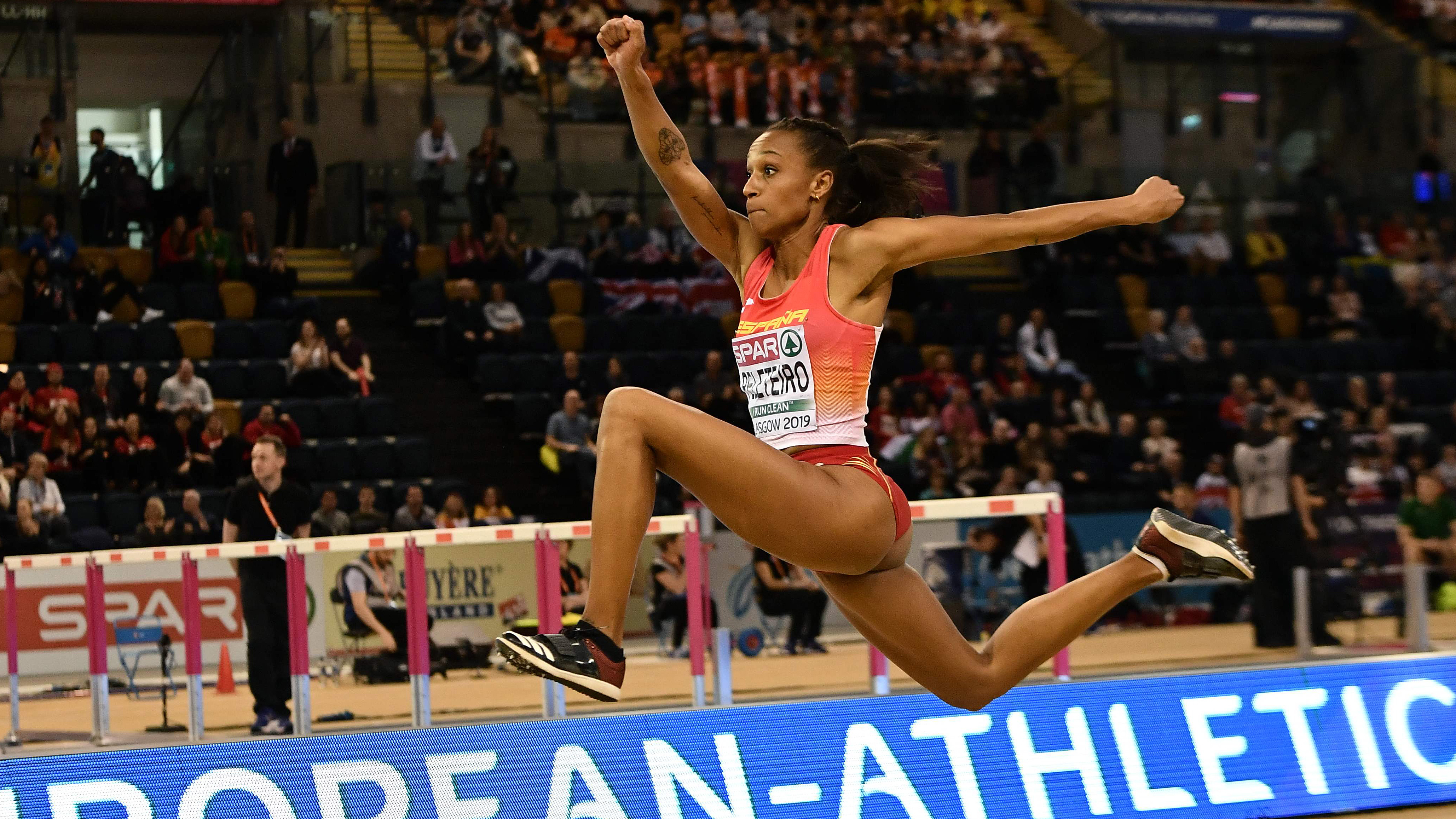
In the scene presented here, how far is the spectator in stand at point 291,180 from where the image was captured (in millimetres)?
16703

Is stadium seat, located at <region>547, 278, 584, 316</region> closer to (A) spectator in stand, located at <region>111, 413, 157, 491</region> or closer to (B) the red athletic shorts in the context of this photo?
(A) spectator in stand, located at <region>111, 413, 157, 491</region>

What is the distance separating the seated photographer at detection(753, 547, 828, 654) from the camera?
11477 millimetres

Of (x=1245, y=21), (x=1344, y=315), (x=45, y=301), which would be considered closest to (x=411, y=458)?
(x=45, y=301)

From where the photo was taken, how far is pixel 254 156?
56.2 feet

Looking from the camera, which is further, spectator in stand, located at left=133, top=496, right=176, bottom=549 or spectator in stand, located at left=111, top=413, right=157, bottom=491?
spectator in stand, located at left=111, top=413, right=157, bottom=491

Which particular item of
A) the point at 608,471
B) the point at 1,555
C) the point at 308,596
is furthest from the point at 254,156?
the point at 608,471

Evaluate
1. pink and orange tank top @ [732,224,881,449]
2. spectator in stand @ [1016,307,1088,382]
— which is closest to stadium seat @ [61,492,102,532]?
spectator in stand @ [1016,307,1088,382]

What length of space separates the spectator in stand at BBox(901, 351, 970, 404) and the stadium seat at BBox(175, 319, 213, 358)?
6264mm

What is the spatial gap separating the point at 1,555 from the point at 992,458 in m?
8.24

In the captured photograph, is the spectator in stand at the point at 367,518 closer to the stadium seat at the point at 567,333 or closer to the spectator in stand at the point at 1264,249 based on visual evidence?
the stadium seat at the point at 567,333

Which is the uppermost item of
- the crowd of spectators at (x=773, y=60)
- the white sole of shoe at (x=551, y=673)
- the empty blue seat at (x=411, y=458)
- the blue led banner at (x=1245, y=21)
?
the blue led banner at (x=1245, y=21)

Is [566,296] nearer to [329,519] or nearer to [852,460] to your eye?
[329,519]

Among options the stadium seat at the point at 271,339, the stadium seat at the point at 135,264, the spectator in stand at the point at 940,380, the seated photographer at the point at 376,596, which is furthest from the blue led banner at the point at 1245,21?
the seated photographer at the point at 376,596

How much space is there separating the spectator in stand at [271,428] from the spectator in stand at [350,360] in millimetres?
1143
